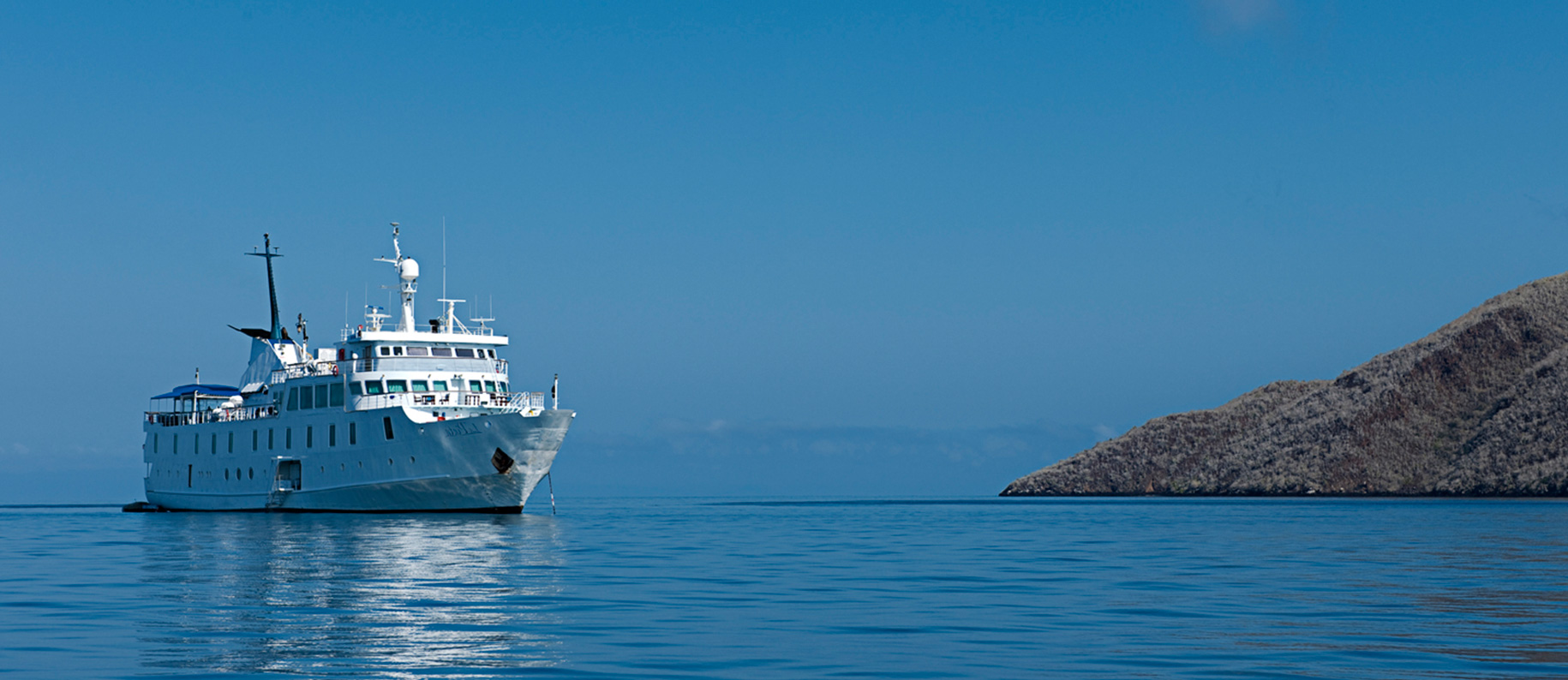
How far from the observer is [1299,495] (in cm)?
18375

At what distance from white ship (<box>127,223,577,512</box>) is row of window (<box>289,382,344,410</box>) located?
0.32 feet

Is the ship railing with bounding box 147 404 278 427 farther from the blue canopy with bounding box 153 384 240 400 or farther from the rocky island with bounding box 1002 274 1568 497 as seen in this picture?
the rocky island with bounding box 1002 274 1568 497

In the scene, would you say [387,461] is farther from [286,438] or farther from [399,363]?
[286,438]

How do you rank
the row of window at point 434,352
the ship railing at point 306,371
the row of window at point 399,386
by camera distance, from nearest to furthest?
1. the row of window at point 399,386
2. the row of window at point 434,352
3. the ship railing at point 306,371

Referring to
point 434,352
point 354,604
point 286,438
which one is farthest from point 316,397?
point 354,604

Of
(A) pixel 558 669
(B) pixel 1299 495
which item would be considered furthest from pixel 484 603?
(B) pixel 1299 495

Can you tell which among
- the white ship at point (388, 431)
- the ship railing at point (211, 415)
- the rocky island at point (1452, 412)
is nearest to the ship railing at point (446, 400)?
the white ship at point (388, 431)

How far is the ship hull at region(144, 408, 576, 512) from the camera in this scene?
251 ft

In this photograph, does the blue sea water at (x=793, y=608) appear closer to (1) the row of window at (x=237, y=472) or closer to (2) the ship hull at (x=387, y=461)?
(2) the ship hull at (x=387, y=461)

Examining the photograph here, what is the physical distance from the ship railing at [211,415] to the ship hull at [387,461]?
39.7 inches

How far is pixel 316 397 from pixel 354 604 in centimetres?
6042

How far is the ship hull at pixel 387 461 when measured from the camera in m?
76.4

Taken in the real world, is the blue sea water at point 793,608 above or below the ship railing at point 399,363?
below

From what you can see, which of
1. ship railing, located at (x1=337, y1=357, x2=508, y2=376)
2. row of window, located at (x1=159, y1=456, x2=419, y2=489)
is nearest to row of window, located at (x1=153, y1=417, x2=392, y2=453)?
row of window, located at (x1=159, y1=456, x2=419, y2=489)
